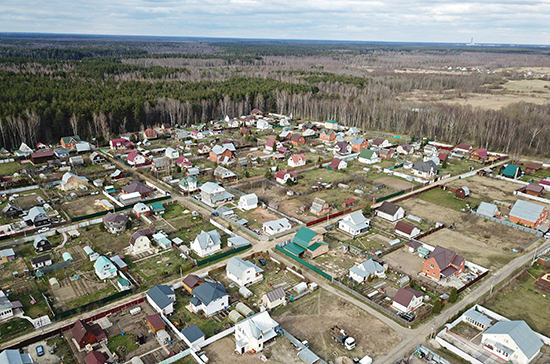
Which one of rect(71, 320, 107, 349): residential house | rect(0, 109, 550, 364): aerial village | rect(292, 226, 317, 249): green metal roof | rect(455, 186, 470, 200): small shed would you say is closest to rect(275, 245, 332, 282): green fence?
rect(0, 109, 550, 364): aerial village

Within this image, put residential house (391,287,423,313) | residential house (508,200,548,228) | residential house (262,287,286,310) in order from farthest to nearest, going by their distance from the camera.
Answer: residential house (508,200,548,228), residential house (262,287,286,310), residential house (391,287,423,313)

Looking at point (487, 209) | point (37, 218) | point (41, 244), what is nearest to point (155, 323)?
point (41, 244)

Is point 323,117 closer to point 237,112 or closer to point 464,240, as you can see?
point 237,112

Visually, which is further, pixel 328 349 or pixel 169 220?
pixel 169 220

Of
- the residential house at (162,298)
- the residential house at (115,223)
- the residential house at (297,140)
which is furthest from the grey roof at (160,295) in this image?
the residential house at (297,140)

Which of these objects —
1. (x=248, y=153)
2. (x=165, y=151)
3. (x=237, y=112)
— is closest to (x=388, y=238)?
(x=248, y=153)

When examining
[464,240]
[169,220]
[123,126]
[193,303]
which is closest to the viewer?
[193,303]

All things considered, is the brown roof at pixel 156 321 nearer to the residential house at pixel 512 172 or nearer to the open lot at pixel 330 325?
the open lot at pixel 330 325

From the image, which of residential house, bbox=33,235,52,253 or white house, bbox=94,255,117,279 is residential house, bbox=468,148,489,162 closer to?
white house, bbox=94,255,117,279
